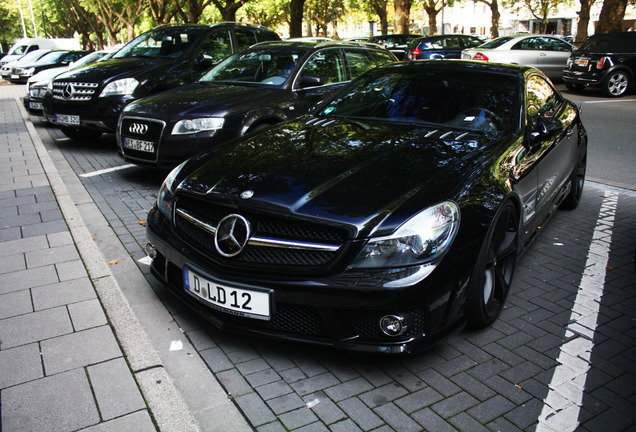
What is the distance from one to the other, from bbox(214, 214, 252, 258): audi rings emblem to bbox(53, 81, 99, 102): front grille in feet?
21.2

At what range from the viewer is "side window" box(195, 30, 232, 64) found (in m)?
9.42

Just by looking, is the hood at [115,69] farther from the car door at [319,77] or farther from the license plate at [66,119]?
the car door at [319,77]

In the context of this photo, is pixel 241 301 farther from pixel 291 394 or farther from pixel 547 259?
pixel 547 259

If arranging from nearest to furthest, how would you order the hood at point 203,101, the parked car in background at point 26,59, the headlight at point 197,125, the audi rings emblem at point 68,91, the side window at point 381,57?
the headlight at point 197,125 → the hood at point 203,101 → the side window at point 381,57 → the audi rings emblem at point 68,91 → the parked car in background at point 26,59

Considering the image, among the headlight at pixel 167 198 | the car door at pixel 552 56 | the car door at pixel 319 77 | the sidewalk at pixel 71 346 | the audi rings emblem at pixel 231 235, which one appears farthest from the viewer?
the car door at pixel 552 56

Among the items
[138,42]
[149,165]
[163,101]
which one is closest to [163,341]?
[149,165]

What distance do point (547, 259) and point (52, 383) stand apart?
370 cm

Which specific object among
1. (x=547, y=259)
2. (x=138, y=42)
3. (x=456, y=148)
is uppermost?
(x=138, y=42)

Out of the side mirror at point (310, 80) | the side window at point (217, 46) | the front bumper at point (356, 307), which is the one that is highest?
the side window at point (217, 46)

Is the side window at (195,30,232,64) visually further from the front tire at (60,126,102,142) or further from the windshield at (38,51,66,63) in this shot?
the windshield at (38,51,66,63)

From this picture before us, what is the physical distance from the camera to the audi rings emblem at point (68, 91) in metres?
8.73

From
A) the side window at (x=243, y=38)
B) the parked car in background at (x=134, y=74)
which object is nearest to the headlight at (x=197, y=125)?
the parked car in background at (x=134, y=74)

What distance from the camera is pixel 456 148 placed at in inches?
143

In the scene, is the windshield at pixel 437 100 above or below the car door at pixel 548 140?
above
